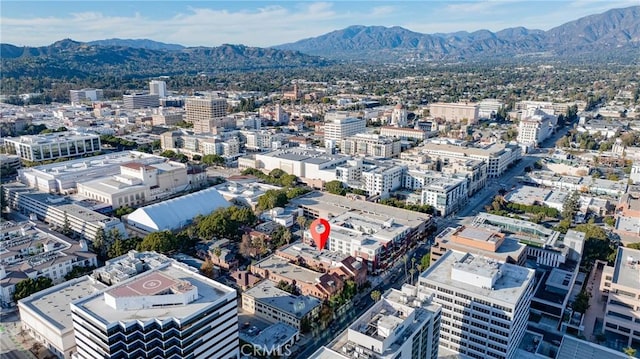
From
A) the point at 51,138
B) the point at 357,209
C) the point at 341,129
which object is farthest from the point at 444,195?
the point at 51,138

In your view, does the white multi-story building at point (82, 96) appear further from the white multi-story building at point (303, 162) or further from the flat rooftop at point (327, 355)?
the flat rooftop at point (327, 355)

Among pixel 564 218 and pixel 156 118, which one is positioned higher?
pixel 156 118

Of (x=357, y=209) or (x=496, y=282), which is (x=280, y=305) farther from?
(x=357, y=209)

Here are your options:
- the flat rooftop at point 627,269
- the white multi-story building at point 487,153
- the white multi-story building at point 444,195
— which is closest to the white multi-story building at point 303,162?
the white multi-story building at point 444,195

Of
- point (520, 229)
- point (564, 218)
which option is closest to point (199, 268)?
point (520, 229)

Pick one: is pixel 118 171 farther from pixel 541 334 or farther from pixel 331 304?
pixel 541 334

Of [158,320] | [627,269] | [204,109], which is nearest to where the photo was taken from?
[158,320]
